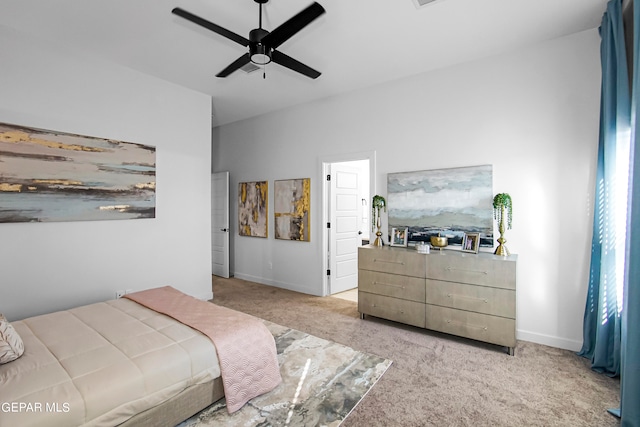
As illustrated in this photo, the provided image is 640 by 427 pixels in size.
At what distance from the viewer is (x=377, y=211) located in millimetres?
4051

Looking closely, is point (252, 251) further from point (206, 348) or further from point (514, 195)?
point (514, 195)

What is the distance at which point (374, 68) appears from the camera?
11.8 ft

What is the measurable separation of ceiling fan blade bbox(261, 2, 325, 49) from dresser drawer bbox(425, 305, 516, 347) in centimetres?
282

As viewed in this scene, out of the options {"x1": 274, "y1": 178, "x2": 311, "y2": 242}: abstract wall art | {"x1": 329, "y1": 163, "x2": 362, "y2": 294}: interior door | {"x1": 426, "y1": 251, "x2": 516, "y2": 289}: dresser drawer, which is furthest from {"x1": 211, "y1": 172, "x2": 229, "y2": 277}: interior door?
{"x1": 426, "y1": 251, "x2": 516, "y2": 289}: dresser drawer

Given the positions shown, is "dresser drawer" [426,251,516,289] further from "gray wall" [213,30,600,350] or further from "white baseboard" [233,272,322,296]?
"white baseboard" [233,272,322,296]

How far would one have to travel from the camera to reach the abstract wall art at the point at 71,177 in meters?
2.79

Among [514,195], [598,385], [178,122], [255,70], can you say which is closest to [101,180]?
[178,122]

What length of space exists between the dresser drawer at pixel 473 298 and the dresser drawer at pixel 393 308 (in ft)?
0.64

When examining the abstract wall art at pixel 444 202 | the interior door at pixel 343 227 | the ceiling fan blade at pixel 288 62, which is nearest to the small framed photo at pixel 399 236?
the abstract wall art at pixel 444 202

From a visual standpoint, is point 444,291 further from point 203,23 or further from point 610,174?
point 203,23

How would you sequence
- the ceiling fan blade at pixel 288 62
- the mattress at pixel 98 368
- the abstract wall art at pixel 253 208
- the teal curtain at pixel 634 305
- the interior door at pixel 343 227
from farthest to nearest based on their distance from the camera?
the abstract wall art at pixel 253 208 < the interior door at pixel 343 227 < the ceiling fan blade at pixel 288 62 < the teal curtain at pixel 634 305 < the mattress at pixel 98 368

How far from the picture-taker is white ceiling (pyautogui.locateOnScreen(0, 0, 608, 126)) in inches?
98.1

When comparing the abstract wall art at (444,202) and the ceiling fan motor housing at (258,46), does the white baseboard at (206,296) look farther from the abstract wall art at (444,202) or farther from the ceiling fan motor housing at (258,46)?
the ceiling fan motor housing at (258,46)

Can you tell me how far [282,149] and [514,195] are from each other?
11.2ft
